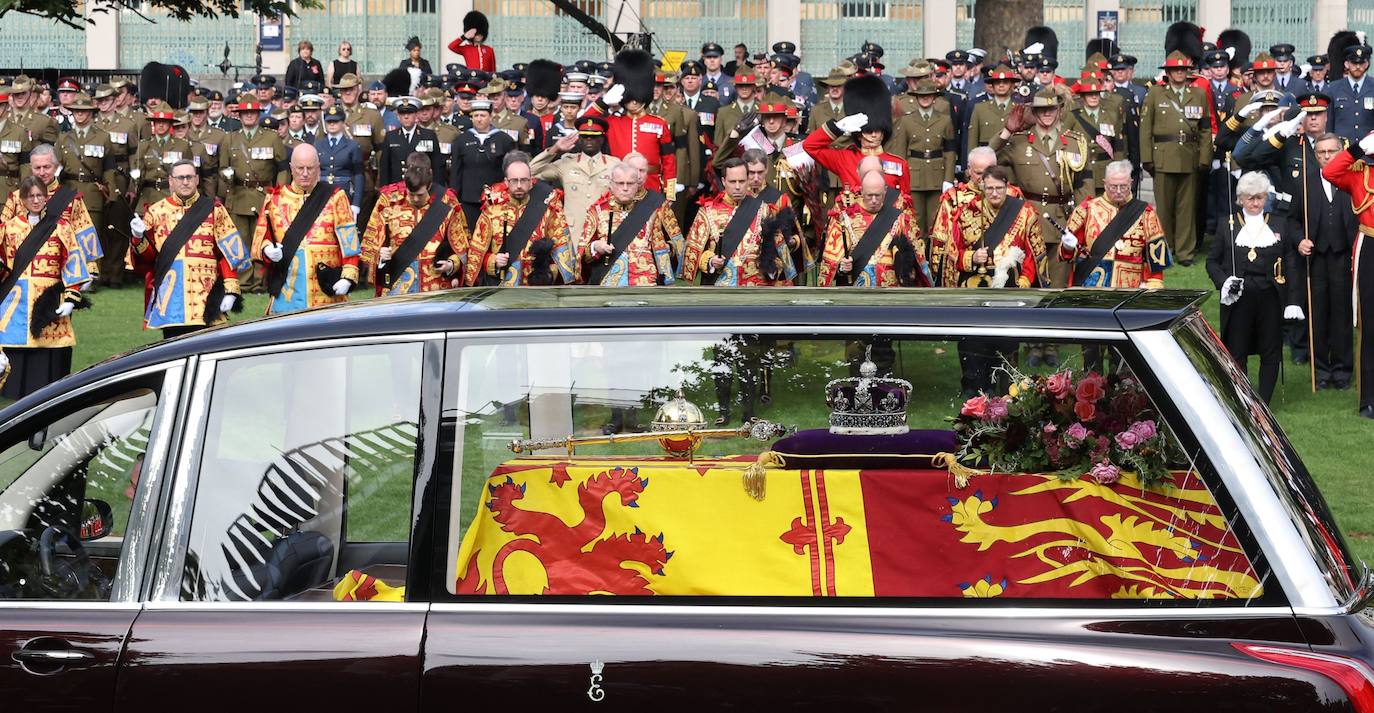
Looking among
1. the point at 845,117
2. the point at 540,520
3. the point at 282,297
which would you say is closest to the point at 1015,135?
the point at 845,117

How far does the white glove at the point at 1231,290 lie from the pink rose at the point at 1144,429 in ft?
29.5

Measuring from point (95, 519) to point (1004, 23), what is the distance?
21.3m

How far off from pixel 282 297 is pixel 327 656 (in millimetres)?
9869

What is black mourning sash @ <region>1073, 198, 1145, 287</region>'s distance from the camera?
12906mm

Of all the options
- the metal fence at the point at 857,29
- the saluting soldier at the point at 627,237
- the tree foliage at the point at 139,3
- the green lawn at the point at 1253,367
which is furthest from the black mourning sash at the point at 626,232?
the metal fence at the point at 857,29

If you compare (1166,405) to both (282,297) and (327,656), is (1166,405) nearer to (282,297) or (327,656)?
(327,656)

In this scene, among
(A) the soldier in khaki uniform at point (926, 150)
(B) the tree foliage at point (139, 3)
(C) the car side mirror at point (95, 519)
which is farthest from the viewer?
(A) the soldier in khaki uniform at point (926, 150)

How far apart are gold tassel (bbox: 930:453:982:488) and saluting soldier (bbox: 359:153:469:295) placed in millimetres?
9738

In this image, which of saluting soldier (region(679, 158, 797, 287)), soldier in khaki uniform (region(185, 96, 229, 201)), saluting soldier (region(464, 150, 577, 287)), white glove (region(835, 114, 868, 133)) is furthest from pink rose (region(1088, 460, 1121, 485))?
soldier in khaki uniform (region(185, 96, 229, 201))

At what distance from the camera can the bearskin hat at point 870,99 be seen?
663 inches

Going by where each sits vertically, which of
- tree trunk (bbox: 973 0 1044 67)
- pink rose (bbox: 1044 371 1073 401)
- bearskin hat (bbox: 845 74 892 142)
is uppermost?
tree trunk (bbox: 973 0 1044 67)

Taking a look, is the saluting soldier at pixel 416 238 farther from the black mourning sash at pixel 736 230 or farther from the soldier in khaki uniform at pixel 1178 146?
the soldier in khaki uniform at pixel 1178 146

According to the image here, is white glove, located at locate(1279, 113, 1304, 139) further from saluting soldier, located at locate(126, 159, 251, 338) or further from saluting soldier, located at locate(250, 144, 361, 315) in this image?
saluting soldier, located at locate(126, 159, 251, 338)

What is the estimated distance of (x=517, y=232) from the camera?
13.7 m
